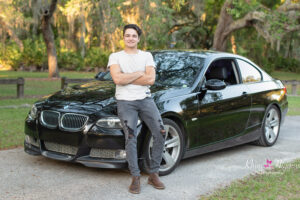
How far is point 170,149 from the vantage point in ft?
19.3

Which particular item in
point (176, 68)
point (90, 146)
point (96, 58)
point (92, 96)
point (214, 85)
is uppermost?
point (176, 68)

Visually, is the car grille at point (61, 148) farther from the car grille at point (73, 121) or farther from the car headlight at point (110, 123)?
the car headlight at point (110, 123)

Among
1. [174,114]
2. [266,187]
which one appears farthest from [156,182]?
[266,187]

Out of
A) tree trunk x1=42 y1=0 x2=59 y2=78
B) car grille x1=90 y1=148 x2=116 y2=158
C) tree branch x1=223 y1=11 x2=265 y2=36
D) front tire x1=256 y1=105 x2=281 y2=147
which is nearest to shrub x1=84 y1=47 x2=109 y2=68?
tree trunk x1=42 y1=0 x2=59 y2=78

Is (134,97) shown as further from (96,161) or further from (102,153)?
(96,161)

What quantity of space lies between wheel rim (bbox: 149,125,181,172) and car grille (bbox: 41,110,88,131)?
3.58 ft

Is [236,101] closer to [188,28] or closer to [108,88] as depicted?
[108,88]

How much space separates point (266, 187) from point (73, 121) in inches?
95.4

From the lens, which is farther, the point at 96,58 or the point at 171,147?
the point at 96,58

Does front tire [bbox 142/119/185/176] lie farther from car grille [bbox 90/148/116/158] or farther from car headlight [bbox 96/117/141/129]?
car grille [bbox 90/148/116/158]

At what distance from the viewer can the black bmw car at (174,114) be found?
5297 millimetres

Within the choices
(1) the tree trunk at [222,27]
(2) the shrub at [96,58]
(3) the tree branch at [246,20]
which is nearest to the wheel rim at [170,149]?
(3) the tree branch at [246,20]

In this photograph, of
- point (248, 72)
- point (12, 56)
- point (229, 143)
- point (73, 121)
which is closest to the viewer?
point (73, 121)

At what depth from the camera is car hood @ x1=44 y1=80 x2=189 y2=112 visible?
5.52m
